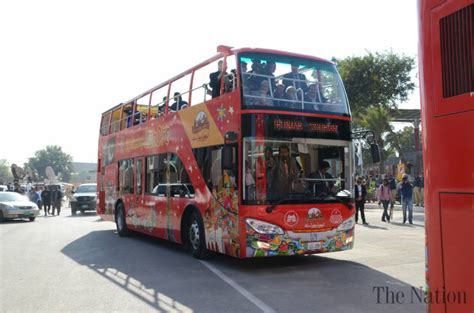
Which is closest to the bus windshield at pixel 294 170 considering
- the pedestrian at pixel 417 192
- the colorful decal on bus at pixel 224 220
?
the colorful decal on bus at pixel 224 220

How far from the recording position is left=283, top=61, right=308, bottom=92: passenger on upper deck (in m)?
8.74

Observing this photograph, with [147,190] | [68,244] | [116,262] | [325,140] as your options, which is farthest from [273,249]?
[68,244]

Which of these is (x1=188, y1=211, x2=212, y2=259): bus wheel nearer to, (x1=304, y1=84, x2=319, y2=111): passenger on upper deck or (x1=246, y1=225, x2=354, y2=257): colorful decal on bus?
(x1=246, y1=225, x2=354, y2=257): colorful decal on bus

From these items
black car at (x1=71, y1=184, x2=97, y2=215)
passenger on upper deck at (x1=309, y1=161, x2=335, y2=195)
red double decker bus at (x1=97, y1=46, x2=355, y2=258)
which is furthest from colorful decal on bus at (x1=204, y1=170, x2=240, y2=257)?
black car at (x1=71, y1=184, x2=97, y2=215)

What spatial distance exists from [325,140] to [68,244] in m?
→ 8.08

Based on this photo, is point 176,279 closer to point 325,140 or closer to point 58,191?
point 325,140

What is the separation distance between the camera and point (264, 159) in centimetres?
813

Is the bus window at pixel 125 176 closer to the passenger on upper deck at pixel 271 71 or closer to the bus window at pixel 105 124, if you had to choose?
the bus window at pixel 105 124

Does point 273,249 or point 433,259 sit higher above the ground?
point 433,259

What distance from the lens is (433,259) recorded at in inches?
131

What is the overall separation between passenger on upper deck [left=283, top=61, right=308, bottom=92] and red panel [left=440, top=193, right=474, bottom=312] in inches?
226

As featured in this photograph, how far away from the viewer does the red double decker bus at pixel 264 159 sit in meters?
8.06

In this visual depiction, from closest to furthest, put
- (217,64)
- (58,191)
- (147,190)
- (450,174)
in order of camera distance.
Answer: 1. (450,174)
2. (217,64)
3. (147,190)
4. (58,191)

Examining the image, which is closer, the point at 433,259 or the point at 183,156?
the point at 433,259
